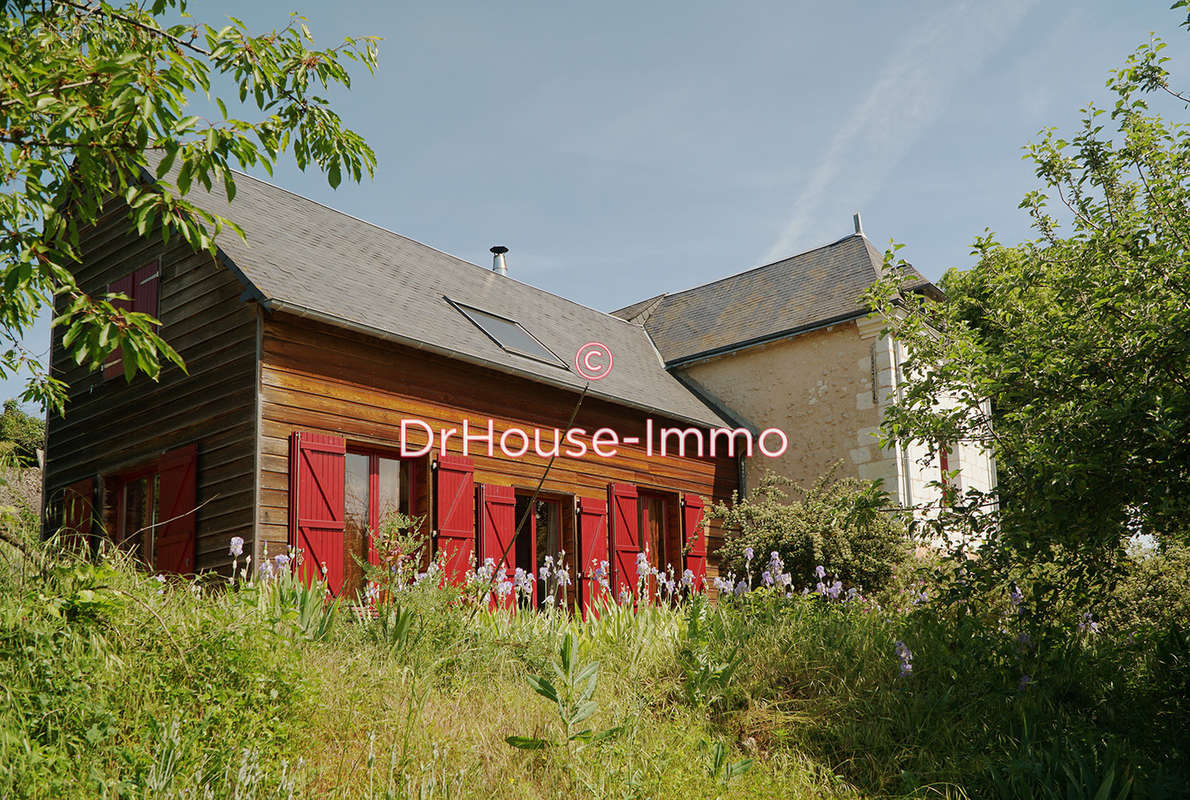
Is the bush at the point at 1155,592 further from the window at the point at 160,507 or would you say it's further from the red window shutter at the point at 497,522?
the window at the point at 160,507

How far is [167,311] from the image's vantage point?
Answer: 388 inches

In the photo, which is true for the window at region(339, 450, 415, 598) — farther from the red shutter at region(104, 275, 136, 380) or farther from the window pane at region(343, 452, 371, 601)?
the red shutter at region(104, 275, 136, 380)

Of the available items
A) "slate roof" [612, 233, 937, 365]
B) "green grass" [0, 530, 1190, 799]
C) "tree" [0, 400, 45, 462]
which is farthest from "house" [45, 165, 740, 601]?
"tree" [0, 400, 45, 462]

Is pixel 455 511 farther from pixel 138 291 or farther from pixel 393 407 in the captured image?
pixel 138 291

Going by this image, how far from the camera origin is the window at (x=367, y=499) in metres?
8.85

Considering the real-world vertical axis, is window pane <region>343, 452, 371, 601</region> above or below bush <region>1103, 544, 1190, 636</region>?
above

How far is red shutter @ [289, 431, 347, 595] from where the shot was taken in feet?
27.3

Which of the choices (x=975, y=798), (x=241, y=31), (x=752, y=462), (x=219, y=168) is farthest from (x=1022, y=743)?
(x=752, y=462)

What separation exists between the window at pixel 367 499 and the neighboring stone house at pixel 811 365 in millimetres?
6043

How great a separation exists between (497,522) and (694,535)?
11.5ft

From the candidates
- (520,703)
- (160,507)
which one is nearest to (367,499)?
(160,507)

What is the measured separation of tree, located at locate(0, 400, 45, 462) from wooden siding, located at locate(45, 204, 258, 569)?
10778mm

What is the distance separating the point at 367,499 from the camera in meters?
9.29

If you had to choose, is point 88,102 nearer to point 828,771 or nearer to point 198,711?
point 198,711
